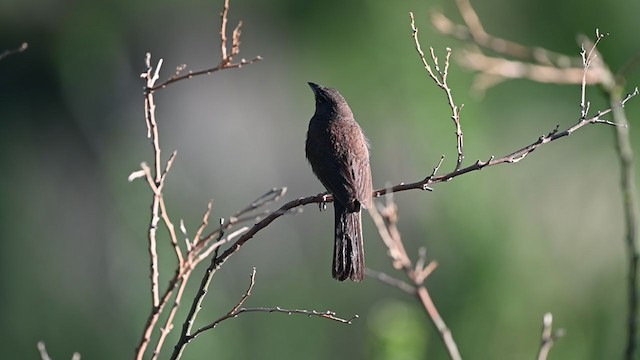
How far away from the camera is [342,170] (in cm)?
389

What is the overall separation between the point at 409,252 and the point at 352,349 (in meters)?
1.04

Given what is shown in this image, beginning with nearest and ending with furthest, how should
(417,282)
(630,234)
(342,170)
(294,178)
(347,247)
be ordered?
(417,282) < (630,234) < (347,247) < (342,170) < (294,178)

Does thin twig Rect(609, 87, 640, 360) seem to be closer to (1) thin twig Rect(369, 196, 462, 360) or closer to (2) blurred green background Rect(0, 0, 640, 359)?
(1) thin twig Rect(369, 196, 462, 360)

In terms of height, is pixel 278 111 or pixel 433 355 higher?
pixel 278 111

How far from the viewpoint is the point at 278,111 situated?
321 inches

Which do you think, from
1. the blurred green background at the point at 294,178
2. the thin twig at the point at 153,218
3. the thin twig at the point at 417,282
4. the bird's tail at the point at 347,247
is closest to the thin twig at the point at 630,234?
the thin twig at the point at 417,282

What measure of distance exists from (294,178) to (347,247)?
443 centimetres

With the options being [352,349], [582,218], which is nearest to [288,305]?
[352,349]

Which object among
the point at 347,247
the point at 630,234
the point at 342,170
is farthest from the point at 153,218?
the point at 342,170

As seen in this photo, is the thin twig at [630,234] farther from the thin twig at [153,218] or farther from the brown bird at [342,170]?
the brown bird at [342,170]

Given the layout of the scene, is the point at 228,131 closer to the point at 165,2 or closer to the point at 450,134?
the point at 165,2

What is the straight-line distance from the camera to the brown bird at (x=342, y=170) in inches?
141

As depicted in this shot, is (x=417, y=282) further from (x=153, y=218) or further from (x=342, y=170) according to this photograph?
(x=342, y=170)

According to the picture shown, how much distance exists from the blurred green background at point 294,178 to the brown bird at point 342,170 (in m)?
0.61
